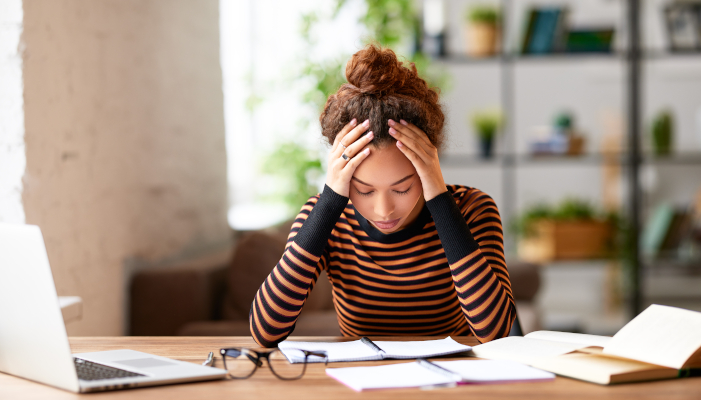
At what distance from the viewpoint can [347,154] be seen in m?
1.20

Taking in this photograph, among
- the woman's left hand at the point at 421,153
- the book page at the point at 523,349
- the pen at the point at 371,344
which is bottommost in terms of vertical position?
the pen at the point at 371,344

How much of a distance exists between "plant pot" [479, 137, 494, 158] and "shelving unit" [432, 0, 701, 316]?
0.10ft

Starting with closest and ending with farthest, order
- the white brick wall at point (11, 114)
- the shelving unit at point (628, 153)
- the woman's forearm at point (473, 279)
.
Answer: the woman's forearm at point (473, 279) → the white brick wall at point (11, 114) → the shelving unit at point (628, 153)

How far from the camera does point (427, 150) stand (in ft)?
3.99

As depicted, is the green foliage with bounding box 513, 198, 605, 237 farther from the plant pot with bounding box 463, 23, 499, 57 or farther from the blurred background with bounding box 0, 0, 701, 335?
the plant pot with bounding box 463, 23, 499, 57

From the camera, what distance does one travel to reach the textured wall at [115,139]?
157 cm

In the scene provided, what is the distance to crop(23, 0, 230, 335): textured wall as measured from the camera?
1.57m

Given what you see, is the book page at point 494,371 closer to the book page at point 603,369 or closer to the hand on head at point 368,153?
the book page at point 603,369

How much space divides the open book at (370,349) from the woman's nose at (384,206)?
23 cm

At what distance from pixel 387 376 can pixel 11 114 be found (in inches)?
43.3

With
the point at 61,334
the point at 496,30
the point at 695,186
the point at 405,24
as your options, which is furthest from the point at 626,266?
the point at 61,334

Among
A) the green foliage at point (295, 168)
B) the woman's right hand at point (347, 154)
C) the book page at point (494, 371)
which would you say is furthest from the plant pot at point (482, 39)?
the book page at point (494, 371)

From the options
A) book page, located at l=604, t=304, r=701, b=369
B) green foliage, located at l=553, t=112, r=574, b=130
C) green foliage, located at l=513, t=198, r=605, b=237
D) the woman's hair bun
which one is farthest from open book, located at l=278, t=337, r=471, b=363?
green foliage, located at l=553, t=112, r=574, b=130

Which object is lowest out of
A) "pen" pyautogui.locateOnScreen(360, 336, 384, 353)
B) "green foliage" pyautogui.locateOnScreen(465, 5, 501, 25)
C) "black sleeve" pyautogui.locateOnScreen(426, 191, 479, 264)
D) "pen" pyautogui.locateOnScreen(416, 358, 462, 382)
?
"pen" pyautogui.locateOnScreen(360, 336, 384, 353)
